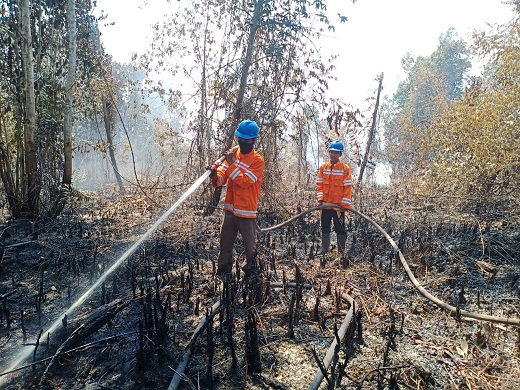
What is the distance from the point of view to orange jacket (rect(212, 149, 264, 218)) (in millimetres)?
4305

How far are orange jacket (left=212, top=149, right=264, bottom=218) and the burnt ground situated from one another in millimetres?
893

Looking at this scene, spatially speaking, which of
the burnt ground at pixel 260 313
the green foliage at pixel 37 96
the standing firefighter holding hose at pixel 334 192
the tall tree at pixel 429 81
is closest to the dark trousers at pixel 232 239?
the burnt ground at pixel 260 313

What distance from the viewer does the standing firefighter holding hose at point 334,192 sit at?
233 inches

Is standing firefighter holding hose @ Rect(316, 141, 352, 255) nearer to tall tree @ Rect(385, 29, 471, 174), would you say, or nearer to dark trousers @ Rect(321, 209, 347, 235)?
dark trousers @ Rect(321, 209, 347, 235)

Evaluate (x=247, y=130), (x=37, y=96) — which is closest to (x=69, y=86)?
(x=37, y=96)

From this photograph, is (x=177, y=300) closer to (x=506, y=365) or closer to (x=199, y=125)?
(x=506, y=365)

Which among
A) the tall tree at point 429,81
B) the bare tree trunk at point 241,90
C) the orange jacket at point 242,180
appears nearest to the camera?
the orange jacket at point 242,180

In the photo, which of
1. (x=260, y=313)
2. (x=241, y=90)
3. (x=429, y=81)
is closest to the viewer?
(x=260, y=313)

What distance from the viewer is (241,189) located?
446 cm

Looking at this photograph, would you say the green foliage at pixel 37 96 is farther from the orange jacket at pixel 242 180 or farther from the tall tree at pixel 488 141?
the tall tree at pixel 488 141

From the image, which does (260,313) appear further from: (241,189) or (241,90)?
(241,90)

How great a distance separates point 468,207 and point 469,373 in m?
6.54

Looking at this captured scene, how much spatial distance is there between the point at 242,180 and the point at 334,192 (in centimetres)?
227

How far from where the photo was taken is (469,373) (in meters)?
2.80
